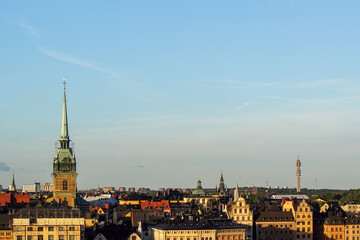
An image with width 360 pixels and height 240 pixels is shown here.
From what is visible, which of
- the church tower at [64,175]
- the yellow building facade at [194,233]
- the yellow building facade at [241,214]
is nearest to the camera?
the yellow building facade at [194,233]

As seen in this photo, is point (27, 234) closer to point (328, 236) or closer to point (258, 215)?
point (258, 215)

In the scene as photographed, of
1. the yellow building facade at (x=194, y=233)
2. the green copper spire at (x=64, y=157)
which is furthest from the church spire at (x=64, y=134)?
the yellow building facade at (x=194, y=233)

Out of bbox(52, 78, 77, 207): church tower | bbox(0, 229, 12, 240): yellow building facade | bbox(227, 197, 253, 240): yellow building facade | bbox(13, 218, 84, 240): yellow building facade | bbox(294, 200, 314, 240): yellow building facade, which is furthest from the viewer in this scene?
bbox(52, 78, 77, 207): church tower

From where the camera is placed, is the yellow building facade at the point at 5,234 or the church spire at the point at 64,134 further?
the church spire at the point at 64,134

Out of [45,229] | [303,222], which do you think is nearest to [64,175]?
[303,222]

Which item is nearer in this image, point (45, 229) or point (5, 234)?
point (45, 229)

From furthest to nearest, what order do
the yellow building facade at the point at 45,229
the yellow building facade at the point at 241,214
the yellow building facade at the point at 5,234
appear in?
the yellow building facade at the point at 241,214, the yellow building facade at the point at 5,234, the yellow building facade at the point at 45,229

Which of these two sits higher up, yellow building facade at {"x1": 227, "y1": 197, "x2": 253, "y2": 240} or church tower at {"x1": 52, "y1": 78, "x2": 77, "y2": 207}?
church tower at {"x1": 52, "y1": 78, "x2": 77, "y2": 207}

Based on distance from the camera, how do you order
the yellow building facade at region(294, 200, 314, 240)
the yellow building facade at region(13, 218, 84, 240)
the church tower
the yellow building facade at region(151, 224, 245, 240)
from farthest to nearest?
the church tower, the yellow building facade at region(294, 200, 314, 240), the yellow building facade at region(151, 224, 245, 240), the yellow building facade at region(13, 218, 84, 240)

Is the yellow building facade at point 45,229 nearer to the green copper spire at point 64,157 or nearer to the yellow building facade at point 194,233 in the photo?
the yellow building facade at point 194,233

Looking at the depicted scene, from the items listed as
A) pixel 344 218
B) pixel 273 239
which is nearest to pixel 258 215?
pixel 273 239

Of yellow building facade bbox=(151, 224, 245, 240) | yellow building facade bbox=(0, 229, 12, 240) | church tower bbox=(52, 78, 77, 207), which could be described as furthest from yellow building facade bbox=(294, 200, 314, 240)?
yellow building facade bbox=(0, 229, 12, 240)

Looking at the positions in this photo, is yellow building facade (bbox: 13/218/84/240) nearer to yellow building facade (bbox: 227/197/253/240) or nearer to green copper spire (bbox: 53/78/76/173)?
yellow building facade (bbox: 227/197/253/240)

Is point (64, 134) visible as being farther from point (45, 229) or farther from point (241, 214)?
point (45, 229)
